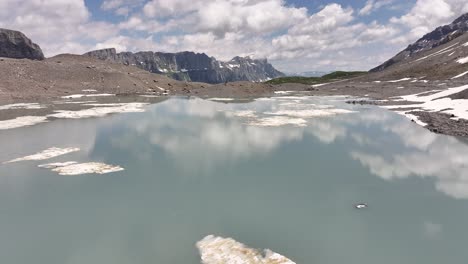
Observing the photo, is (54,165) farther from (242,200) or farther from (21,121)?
(21,121)

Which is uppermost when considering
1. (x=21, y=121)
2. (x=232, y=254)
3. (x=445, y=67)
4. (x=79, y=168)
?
(x=445, y=67)

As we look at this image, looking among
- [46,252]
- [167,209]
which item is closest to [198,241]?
[167,209]

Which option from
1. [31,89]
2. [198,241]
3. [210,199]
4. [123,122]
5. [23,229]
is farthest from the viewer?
[31,89]

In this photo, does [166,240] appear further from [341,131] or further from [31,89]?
[31,89]

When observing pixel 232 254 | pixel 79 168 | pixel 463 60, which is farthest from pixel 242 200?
pixel 463 60

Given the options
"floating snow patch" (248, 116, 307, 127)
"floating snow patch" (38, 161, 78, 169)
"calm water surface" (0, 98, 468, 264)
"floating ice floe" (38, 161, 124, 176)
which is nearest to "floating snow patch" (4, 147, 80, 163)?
"calm water surface" (0, 98, 468, 264)

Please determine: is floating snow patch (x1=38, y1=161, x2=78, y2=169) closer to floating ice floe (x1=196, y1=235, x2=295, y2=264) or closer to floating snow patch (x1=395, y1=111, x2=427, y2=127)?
floating ice floe (x1=196, y1=235, x2=295, y2=264)

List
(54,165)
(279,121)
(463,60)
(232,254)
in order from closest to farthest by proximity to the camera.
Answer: (232,254) < (54,165) < (279,121) < (463,60)

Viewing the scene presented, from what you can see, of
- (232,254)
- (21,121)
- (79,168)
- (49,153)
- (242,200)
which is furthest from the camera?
(21,121)
